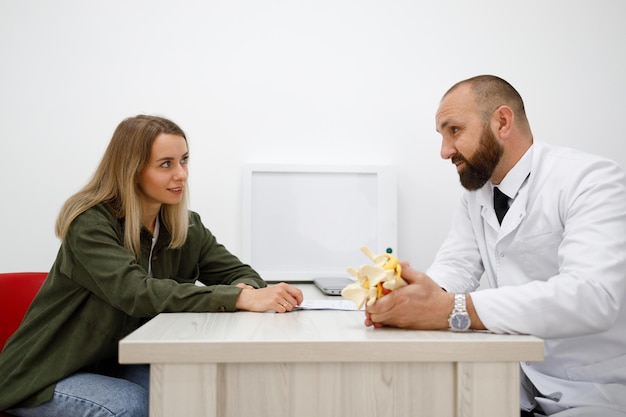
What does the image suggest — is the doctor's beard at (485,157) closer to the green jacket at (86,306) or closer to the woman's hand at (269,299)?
the woman's hand at (269,299)

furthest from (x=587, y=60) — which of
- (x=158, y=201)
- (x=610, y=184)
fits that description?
(x=158, y=201)

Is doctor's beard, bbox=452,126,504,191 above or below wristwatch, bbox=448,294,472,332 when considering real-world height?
above

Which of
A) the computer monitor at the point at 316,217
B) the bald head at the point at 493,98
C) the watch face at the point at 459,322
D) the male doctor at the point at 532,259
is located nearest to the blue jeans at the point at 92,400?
the male doctor at the point at 532,259

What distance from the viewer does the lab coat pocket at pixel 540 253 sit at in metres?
Result: 1.60

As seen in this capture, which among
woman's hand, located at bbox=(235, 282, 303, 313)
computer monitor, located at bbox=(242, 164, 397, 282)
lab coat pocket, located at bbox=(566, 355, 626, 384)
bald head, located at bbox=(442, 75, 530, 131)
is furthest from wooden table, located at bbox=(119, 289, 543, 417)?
computer monitor, located at bbox=(242, 164, 397, 282)

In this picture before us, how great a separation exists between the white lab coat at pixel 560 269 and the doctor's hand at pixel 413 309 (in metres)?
0.08

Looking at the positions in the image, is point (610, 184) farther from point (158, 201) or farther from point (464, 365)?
point (158, 201)

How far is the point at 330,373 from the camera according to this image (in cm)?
110

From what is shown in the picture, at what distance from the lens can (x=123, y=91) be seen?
2549 mm

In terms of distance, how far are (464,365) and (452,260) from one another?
853mm

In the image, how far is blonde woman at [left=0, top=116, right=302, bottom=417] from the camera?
1481 millimetres

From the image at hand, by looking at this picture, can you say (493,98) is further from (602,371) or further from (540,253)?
(602,371)

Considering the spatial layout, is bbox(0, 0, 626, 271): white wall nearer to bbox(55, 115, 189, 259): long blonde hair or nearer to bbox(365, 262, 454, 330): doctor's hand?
bbox(55, 115, 189, 259): long blonde hair

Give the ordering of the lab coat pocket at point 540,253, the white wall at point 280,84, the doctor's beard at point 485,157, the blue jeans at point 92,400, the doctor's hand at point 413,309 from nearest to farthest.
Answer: the doctor's hand at point 413,309
the blue jeans at point 92,400
the lab coat pocket at point 540,253
the doctor's beard at point 485,157
the white wall at point 280,84
